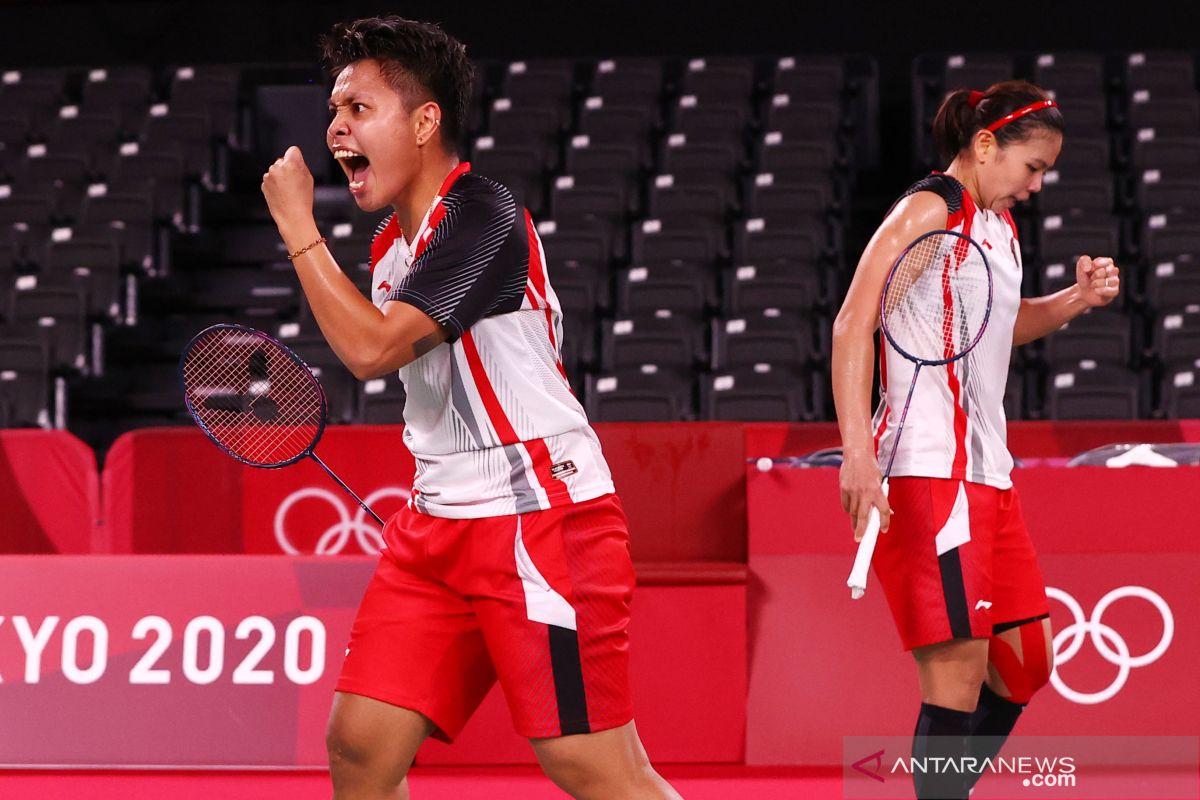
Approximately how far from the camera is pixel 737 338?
789cm

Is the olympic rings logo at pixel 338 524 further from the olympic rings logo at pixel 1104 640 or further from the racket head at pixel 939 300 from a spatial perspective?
the racket head at pixel 939 300

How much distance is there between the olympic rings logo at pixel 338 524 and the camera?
5.25 m

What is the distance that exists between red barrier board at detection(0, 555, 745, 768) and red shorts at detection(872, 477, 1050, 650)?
1421 millimetres

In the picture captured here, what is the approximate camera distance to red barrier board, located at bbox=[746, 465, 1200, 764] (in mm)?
4004

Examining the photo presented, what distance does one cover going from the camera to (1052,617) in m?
4.07

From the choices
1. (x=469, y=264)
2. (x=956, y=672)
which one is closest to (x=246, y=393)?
(x=469, y=264)

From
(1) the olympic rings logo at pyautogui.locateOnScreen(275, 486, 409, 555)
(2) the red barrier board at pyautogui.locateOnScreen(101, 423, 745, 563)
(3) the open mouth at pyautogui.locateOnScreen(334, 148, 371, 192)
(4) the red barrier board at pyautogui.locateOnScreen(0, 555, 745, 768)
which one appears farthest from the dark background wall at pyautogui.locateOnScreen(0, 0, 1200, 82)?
(3) the open mouth at pyautogui.locateOnScreen(334, 148, 371, 192)

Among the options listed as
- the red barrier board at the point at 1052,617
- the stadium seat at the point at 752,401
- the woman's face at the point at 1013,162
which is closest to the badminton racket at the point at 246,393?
the woman's face at the point at 1013,162

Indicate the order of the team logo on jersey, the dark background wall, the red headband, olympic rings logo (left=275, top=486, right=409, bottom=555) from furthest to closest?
1. the dark background wall
2. olympic rings logo (left=275, top=486, right=409, bottom=555)
3. the red headband
4. the team logo on jersey

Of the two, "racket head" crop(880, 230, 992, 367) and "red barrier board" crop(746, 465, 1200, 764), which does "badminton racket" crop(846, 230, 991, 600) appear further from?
"red barrier board" crop(746, 465, 1200, 764)

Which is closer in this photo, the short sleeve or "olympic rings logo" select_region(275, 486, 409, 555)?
the short sleeve

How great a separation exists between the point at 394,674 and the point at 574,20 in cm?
1040

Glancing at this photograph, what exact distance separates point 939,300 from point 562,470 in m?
0.89

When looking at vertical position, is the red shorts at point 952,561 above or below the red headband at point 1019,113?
below
